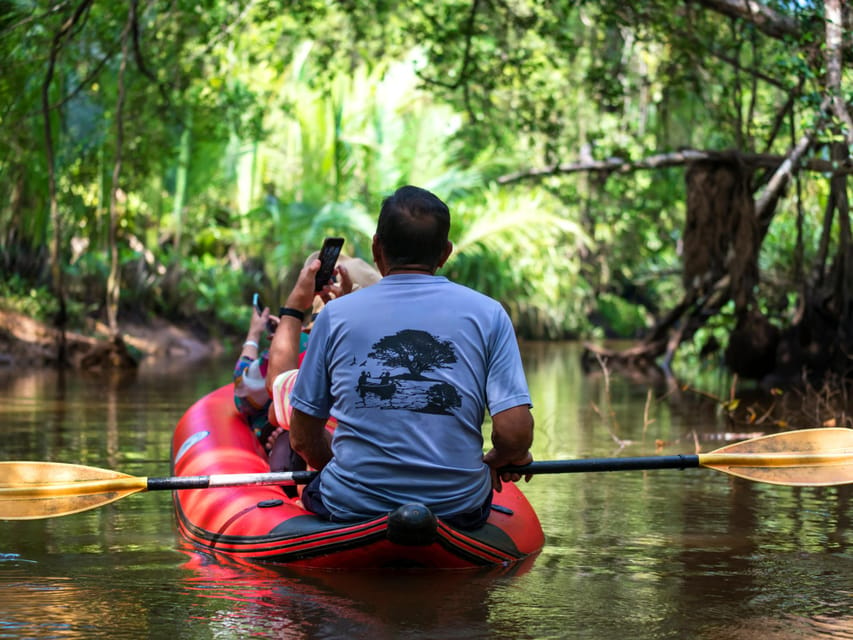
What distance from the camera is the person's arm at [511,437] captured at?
13.1 feet

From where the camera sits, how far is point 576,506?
20.4 ft

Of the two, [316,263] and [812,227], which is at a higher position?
[812,227]

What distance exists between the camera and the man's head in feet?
13.1

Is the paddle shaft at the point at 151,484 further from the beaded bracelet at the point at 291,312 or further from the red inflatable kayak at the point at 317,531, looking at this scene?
the beaded bracelet at the point at 291,312

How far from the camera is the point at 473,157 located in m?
26.0

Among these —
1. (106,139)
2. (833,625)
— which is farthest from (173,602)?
(106,139)

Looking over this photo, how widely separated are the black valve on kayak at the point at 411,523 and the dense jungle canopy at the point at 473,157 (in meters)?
5.98

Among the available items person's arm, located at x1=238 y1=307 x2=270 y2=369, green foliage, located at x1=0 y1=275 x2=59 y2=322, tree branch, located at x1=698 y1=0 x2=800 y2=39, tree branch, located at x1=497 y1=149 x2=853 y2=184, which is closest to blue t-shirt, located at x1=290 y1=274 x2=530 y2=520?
person's arm, located at x1=238 y1=307 x2=270 y2=369

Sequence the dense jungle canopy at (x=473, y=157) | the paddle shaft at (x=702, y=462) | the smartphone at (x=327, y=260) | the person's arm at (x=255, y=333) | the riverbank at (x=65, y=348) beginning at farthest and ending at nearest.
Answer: the riverbank at (x=65, y=348) < the dense jungle canopy at (x=473, y=157) < the person's arm at (x=255, y=333) < the smartphone at (x=327, y=260) < the paddle shaft at (x=702, y=462)

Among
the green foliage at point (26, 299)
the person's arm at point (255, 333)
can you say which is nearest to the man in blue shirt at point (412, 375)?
the person's arm at point (255, 333)

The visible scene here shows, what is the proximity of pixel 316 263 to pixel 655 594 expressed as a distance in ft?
5.48

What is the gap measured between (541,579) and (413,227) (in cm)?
127

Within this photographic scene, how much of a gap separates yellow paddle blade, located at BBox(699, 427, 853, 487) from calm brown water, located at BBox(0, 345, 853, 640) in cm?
27

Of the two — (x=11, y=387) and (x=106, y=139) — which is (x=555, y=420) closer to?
(x=11, y=387)
